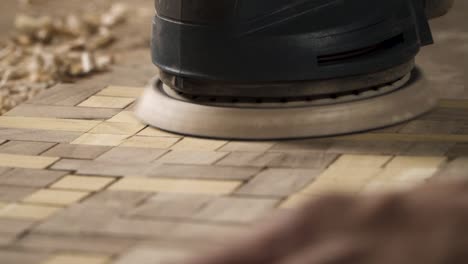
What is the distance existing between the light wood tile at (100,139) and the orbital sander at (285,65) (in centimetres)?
14

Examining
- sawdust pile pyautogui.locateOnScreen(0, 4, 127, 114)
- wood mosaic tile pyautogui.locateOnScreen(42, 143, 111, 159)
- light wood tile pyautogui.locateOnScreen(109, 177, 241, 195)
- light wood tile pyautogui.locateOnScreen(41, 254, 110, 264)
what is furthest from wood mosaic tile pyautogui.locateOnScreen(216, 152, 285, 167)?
sawdust pile pyautogui.locateOnScreen(0, 4, 127, 114)

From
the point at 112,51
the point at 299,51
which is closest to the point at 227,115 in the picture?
the point at 299,51

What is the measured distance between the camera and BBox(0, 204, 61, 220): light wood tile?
223 cm

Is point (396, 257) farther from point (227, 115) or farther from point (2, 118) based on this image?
point (2, 118)

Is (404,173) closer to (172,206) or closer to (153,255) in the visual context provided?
(172,206)

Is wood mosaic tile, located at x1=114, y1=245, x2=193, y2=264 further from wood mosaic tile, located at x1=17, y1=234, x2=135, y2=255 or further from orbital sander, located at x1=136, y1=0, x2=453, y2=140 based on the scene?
orbital sander, located at x1=136, y1=0, x2=453, y2=140

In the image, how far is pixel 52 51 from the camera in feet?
12.8

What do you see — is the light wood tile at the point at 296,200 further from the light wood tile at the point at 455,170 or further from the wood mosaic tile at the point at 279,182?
the light wood tile at the point at 455,170

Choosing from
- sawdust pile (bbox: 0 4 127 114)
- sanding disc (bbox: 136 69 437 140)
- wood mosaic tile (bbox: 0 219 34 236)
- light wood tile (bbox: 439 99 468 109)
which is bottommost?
sawdust pile (bbox: 0 4 127 114)

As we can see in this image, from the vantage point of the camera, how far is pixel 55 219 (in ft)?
7.22

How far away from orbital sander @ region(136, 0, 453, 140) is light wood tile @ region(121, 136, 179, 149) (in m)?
0.05

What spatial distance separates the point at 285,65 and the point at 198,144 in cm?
30

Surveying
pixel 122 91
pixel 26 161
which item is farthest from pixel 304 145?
pixel 122 91

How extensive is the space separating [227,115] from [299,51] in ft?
0.81
